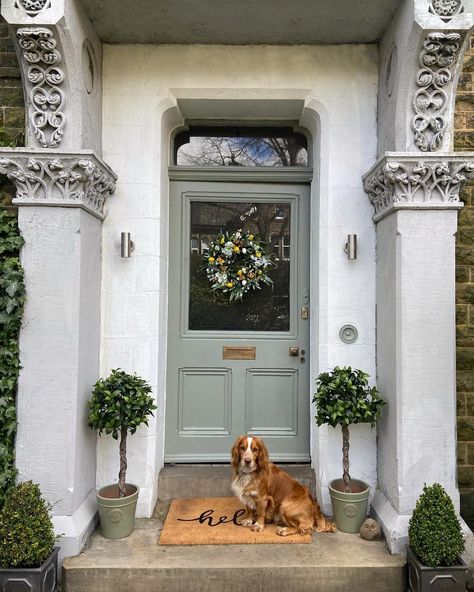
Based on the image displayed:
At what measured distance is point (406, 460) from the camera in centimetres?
336

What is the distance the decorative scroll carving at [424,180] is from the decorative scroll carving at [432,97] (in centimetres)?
18

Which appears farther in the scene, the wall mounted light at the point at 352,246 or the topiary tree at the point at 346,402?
the wall mounted light at the point at 352,246

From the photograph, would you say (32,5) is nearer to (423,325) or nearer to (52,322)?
(52,322)

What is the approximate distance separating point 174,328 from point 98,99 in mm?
2127

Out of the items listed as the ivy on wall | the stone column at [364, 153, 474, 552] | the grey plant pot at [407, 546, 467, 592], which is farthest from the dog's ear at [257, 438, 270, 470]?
the ivy on wall

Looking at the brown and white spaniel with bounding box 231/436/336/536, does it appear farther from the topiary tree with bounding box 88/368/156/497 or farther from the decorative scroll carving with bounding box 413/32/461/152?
the decorative scroll carving with bounding box 413/32/461/152

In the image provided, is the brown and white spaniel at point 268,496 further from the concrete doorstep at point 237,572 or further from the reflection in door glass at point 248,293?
the reflection in door glass at point 248,293

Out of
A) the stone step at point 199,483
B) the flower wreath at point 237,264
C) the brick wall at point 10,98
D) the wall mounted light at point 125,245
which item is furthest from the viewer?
the flower wreath at point 237,264

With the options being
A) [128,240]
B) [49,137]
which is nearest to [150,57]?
[49,137]

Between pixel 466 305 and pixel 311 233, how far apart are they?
1.49 m

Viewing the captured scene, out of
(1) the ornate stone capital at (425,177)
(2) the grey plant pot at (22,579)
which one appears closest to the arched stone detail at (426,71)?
(1) the ornate stone capital at (425,177)

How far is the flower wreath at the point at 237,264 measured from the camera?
13.8ft

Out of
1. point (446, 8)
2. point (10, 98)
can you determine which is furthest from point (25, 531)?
point (446, 8)

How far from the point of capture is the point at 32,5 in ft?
10.3
